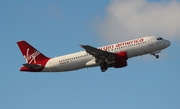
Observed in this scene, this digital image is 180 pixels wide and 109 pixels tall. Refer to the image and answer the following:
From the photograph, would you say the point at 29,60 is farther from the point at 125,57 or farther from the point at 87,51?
the point at 125,57

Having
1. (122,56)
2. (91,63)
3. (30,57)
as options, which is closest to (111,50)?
(122,56)

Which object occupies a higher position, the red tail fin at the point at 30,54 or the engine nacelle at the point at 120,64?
the red tail fin at the point at 30,54

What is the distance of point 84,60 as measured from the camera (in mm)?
108062

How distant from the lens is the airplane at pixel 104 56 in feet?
348

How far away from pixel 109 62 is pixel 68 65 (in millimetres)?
8869

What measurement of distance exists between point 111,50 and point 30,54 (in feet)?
61.3

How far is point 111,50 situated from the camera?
354 feet

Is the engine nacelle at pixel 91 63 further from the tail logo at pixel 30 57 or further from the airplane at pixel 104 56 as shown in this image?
the tail logo at pixel 30 57

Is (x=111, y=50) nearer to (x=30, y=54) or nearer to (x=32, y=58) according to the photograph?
(x=32, y=58)

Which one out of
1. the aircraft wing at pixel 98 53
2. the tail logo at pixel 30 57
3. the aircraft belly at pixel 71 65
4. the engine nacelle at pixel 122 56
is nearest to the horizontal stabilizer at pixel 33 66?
the tail logo at pixel 30 57

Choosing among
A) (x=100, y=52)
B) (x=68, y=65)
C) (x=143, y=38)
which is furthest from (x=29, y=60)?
(x=143, y=38)

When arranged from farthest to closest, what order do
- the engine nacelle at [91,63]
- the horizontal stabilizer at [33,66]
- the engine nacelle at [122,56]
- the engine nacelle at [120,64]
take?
1. the engine nacelle at [120,64]
2. the horizontal stabilizer at [33,66]
3. the engine nacelle at [91,63]
4. the engine nacelle at [122,56]

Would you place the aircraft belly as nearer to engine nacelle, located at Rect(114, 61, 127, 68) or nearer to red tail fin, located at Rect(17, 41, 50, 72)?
red tail fin, located at Rect(17, 41, 50, 72)

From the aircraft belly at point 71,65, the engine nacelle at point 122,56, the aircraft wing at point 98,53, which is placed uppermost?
the aircraft wing at point 98,53
